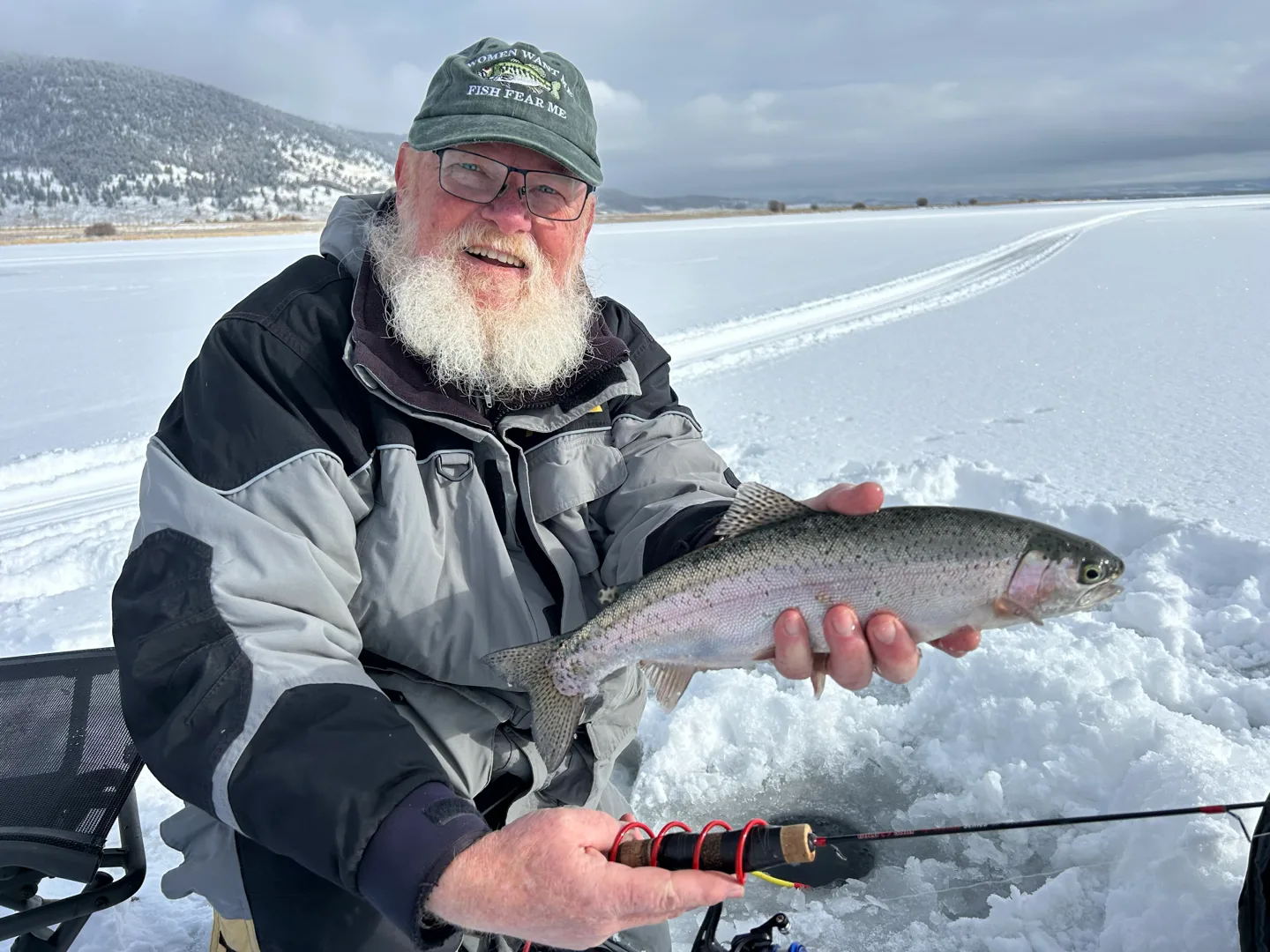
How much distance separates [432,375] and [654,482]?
2.45ft

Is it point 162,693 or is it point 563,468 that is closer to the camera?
point 162,693

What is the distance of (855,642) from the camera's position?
202cm

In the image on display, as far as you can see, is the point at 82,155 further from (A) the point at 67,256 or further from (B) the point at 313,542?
(B) the point at 313,542

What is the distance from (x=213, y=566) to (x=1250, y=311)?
12.8 metres

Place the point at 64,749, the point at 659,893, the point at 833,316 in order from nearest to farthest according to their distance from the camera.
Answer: the point at 659,893 < the point at 64,749 < the point at 833,316

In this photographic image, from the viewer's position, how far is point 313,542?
2.01 meters

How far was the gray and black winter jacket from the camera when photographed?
160 centimetres

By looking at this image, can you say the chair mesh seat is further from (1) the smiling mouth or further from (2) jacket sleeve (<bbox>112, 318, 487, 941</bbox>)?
(1) the smiling mouth

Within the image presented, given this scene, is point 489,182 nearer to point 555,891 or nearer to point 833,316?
point 555,891

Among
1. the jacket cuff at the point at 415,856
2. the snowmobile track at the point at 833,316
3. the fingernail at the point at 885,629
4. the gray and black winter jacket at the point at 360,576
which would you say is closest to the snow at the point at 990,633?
the snowmobile track at the point at 833,316

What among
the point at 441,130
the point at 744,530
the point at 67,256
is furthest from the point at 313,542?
the point at 67,256

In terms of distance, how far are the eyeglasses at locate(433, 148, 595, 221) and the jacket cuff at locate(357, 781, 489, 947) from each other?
6.04ft

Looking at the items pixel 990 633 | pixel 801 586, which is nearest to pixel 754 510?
pixel 801 586

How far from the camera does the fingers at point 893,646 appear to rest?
6.60 feet
